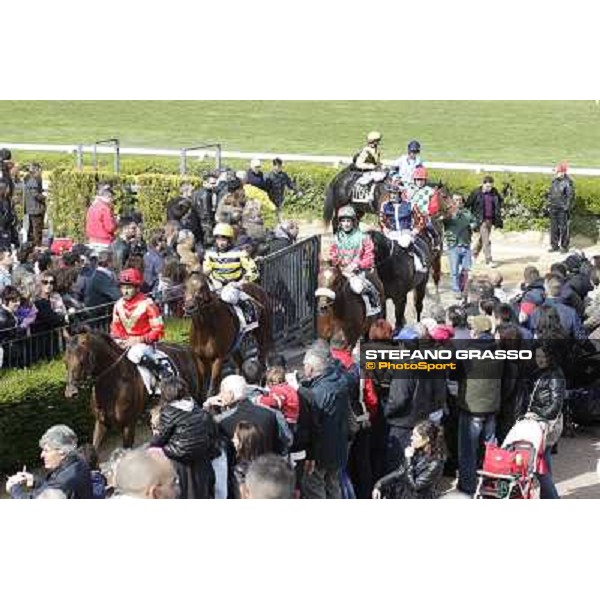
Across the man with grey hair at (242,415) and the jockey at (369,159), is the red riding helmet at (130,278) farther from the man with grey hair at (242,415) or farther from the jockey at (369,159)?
the jockey at (369,159)

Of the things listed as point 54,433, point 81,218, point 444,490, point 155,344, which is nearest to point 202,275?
point 155,344

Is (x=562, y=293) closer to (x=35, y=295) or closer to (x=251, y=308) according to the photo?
(x=251, y=308)

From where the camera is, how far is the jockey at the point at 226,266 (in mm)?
14180

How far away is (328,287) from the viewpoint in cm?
1475

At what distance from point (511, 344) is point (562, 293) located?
2.10 meters

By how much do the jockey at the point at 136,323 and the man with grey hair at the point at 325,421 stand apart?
2.06 meters

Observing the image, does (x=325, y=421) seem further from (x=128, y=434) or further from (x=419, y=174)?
(x=419, y=174)

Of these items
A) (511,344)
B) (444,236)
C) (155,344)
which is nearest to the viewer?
(511,344)

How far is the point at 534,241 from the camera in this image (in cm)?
2345

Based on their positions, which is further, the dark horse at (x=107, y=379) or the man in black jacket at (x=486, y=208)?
the man in black jacket at (x=486, y=208)

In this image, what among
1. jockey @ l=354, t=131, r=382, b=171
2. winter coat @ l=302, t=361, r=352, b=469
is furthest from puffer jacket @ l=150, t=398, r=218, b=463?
jockey @ l=354, t=131, r=382, b=171

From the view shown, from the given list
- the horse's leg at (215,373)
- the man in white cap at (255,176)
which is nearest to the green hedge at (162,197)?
the man in white cap at (255,176)

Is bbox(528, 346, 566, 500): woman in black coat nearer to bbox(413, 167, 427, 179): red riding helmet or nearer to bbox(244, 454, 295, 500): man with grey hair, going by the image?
bbox(244, 454, 295, 500): man with grey hair

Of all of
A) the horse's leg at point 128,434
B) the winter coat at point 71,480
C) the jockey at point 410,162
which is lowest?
the horse's leg at point 128,434
